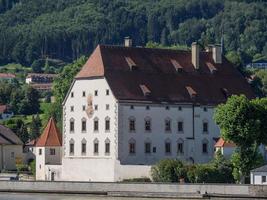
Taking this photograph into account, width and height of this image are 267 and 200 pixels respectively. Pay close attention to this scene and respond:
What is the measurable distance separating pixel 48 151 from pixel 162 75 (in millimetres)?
12993

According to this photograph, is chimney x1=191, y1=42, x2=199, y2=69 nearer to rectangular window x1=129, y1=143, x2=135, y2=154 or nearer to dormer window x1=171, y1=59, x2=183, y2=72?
dormer window x1=171, y1=59, x2=183, y2=72

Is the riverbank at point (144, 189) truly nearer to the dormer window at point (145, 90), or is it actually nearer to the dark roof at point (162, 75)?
the dark roof at point (162, 75)

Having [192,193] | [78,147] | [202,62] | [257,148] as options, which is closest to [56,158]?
[78,147]

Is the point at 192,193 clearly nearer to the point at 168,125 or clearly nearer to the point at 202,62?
the point at 168,125

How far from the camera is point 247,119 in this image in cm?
10500

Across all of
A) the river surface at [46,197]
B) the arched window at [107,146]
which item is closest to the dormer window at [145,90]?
the arched window at [107,146]

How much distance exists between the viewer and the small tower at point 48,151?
121875 millimetres

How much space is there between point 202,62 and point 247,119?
19.0 meters

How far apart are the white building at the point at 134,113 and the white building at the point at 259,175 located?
14.0 metres

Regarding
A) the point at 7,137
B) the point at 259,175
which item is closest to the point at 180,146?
the point at 259,175

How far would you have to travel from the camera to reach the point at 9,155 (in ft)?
461

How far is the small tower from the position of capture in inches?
4798

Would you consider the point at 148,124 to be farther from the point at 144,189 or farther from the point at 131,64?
the point at 144,189

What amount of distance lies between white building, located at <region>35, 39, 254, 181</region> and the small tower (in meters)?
3.19
